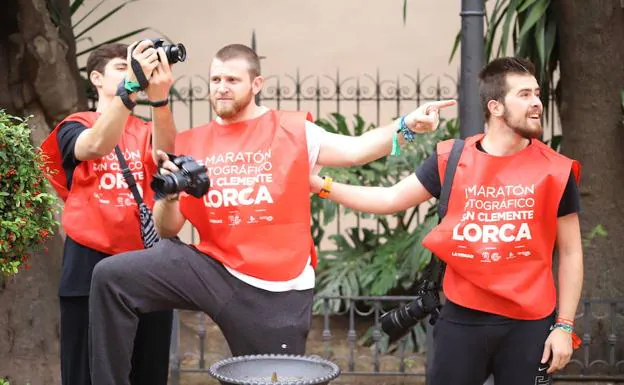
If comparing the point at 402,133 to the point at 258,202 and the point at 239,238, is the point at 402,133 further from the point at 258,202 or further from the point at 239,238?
the point at 239,238

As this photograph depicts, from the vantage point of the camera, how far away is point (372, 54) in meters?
9.58

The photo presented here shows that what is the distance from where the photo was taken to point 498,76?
14.4ft

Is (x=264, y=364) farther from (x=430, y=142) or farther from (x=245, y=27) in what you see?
(x=245, y=27)

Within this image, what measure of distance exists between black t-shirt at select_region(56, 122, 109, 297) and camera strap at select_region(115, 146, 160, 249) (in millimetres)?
201

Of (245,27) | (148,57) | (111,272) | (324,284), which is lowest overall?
(324,284)

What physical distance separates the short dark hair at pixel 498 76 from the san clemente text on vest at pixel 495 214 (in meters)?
0.34

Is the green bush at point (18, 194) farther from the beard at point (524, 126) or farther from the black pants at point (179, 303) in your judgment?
the beard at point (524, 126)

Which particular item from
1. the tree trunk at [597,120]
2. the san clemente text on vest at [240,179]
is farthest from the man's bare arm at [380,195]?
the tree trunk at [597,120]

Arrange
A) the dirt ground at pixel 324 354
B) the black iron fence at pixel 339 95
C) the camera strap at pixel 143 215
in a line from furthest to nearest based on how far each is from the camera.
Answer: the black iron fence at pixel 339 95 → the dirt ground at pixel 324 354 → the camera strap at pixel 143 215

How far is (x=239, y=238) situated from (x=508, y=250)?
97cm

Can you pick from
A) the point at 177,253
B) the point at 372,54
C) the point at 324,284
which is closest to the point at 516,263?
the point at 177,253

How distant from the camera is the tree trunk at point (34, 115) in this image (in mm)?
6738

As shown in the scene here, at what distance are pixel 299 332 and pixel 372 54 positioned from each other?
5525 millimetres

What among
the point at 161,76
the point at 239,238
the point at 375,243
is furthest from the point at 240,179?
the point at 375,243
